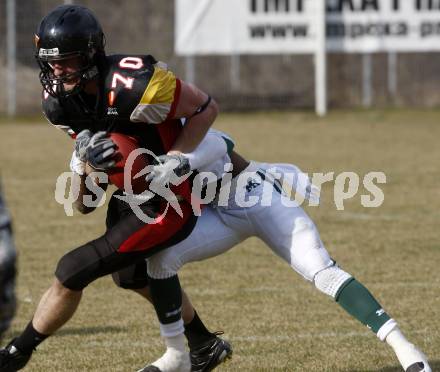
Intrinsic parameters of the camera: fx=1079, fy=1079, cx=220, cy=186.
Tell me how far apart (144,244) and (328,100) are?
15983mm

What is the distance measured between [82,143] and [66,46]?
0.36 meters

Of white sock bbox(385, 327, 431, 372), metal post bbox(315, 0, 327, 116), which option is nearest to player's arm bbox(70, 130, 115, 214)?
white sock bbox(385, 327, 431, 372)

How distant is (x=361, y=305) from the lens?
4055 mm

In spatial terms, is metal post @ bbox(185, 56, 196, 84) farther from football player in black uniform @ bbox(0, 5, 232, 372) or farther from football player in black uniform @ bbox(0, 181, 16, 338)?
football player in black uniform @ bbox(0, 181, 16, 338)

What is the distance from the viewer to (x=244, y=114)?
18.8 meters

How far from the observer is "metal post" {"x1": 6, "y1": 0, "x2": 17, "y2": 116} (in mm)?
18438

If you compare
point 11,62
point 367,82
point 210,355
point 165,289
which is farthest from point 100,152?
point 367,82

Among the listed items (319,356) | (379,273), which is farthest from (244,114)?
(319,356)

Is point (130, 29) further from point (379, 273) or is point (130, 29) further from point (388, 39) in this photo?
point (379, 273)

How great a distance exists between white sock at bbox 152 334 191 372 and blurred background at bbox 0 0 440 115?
1489 centimetres

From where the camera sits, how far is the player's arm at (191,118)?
4.06 metres

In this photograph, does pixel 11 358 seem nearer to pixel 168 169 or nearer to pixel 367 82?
pixel 168 169

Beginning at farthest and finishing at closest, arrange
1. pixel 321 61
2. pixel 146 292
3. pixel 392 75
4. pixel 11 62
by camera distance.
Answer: pixel 392 75, pixel 11 62, pixel 321 61, pixel 146 292

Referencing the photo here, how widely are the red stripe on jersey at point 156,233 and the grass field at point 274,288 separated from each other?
780 mm
